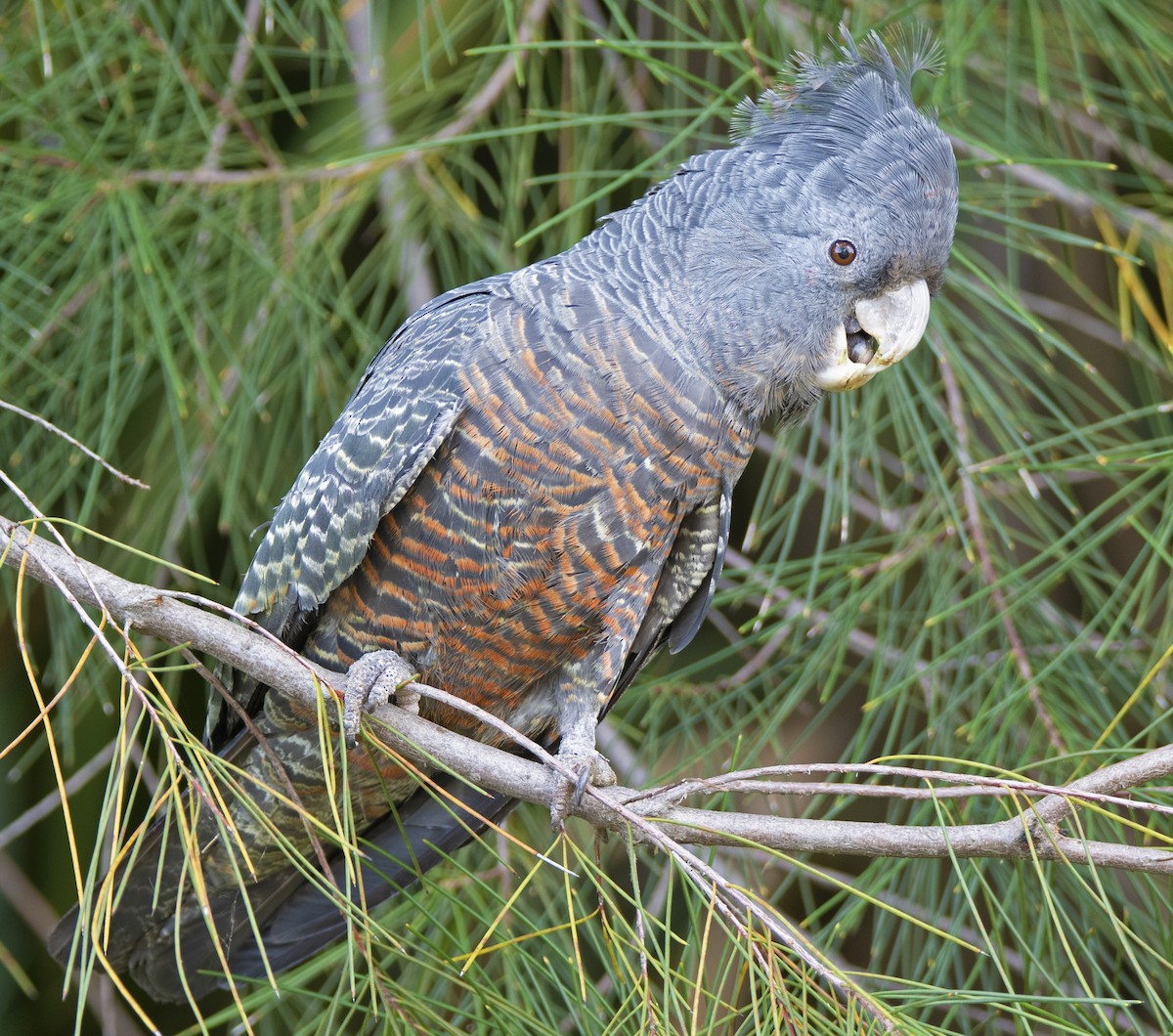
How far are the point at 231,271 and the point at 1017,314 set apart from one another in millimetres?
1428

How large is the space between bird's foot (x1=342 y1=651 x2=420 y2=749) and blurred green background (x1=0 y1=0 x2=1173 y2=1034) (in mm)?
369

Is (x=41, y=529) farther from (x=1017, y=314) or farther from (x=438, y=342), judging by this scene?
(x=1017, y=314)

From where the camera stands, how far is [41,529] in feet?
7.00

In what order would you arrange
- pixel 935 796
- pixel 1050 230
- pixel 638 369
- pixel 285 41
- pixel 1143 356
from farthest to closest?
pixel 285 41 → pixel 1143 356 → pixel 1050 230 → pixel 638 369 → pixel 935 796

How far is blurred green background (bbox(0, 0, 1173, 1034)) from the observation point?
1.98 m

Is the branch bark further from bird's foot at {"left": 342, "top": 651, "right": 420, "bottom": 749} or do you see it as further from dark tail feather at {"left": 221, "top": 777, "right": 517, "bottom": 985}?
dark tail feather at {"left": 221, "top": 777, "right": 517, "bottom": 985}

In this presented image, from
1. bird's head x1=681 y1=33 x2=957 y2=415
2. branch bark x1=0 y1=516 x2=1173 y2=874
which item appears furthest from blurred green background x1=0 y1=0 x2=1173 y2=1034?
branch bark x1=0 y1=516 x2=1173 y2=874

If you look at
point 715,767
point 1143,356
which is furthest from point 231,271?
point 1143,356

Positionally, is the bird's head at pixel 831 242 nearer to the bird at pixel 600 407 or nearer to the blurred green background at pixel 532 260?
the bird at pixel 600 407

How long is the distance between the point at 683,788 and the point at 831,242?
33.7 inches

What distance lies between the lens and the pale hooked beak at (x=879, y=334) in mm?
1756

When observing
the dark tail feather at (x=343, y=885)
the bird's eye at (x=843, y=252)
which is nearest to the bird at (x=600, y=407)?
the bird's eye at (x=843, y=252)

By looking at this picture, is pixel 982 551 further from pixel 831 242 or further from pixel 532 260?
pixel 532 260

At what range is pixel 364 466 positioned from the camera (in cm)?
180
